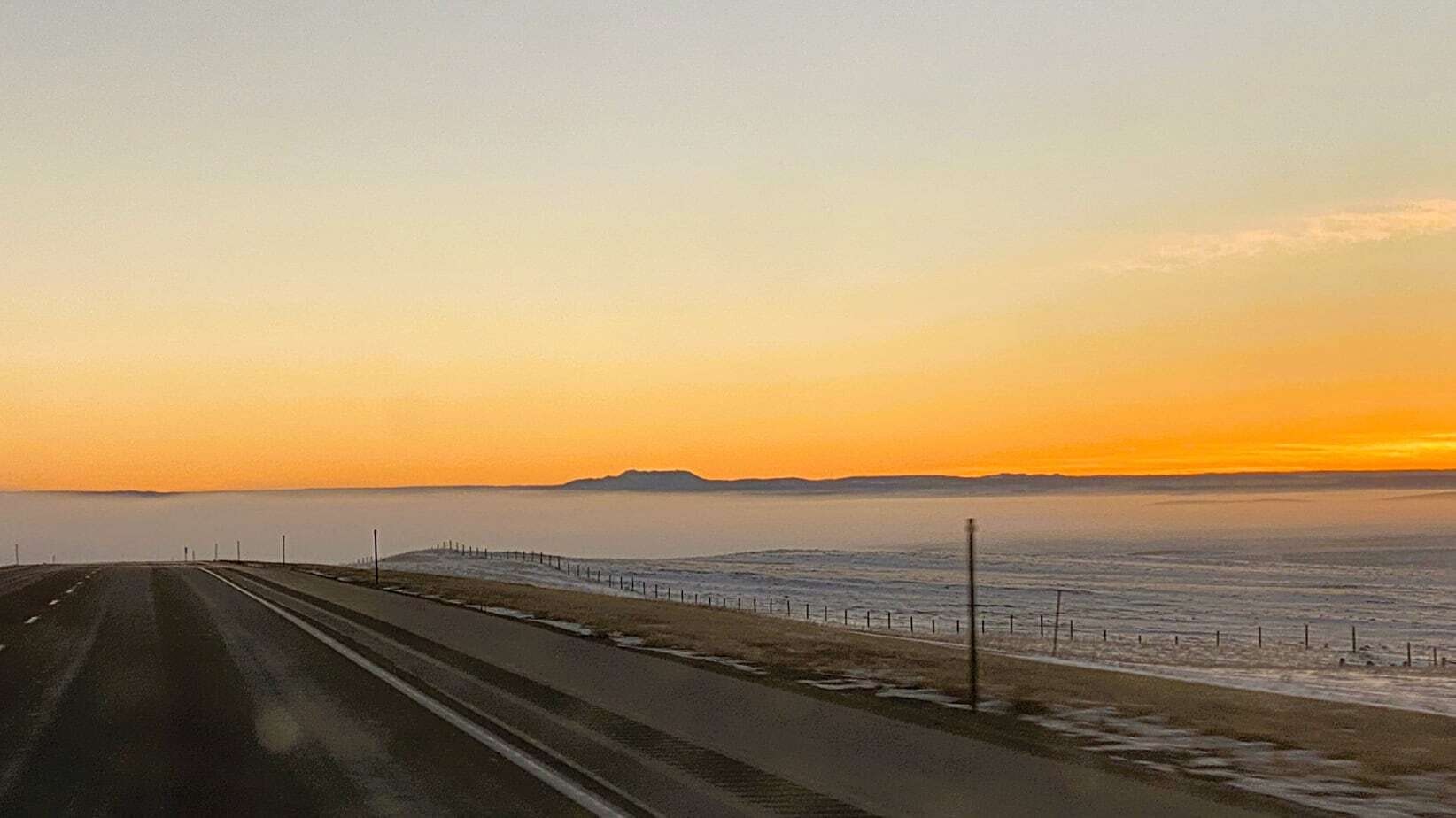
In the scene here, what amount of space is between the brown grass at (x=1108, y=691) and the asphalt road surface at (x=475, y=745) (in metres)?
3.40

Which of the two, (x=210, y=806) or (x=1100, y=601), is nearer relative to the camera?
(x=210, y=806)

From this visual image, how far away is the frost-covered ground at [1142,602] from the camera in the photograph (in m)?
45.6

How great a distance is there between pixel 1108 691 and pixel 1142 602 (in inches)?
3776

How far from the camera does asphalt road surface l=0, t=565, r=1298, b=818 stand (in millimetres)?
10086

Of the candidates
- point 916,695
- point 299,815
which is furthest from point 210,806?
point 916,695

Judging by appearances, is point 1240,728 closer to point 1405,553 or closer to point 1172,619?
point 1172,619

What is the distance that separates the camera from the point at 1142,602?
110 meters

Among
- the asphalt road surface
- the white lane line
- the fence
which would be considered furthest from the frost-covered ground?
the white lane line

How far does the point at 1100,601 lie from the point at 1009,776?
104 meters

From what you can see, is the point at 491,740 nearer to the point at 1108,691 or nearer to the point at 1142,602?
the point at 1108,691

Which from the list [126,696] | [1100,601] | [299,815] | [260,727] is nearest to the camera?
[299,815]

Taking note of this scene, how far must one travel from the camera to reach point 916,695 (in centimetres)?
1766

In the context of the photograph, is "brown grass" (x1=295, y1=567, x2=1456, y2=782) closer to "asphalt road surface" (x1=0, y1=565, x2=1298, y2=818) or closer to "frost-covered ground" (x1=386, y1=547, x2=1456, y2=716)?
"asphalt road surface" (x1=0, y1=565, x2=1298, y2=818)

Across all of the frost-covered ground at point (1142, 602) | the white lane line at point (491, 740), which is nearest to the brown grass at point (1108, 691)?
the frost-covered ground at point (1142, 602)
